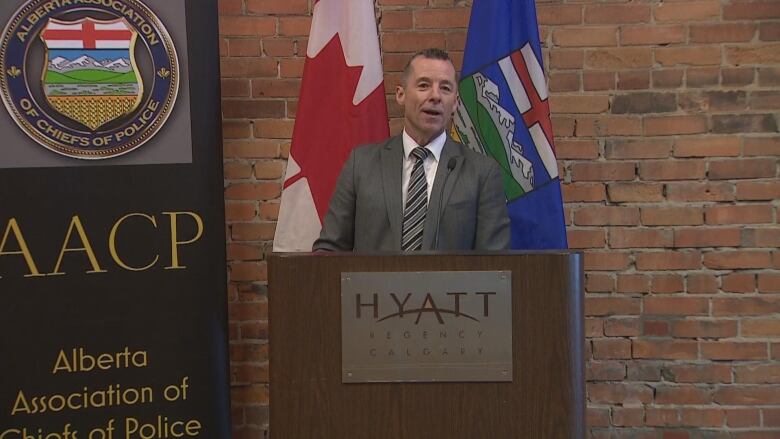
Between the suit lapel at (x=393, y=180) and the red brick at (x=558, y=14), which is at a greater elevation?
the red brick at (x=558, y=14)

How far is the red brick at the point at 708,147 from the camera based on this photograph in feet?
7.86

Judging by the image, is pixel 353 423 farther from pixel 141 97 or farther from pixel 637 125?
pixel 637 125

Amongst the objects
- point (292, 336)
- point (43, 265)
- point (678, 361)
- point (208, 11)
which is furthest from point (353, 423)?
point (678, 361)

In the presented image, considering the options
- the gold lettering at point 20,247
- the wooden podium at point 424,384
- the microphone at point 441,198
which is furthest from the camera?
the gold lettering at point 20,247

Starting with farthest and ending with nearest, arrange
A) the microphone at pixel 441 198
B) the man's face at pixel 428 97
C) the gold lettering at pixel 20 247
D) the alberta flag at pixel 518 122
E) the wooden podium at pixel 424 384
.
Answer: the alberta flag at pixel 518 122 < the gold lettering at pixel 20 247 < the man's face at pixel 428 97 < the microphone at pixel 441 198 < the wooden podium at pixel 424 384

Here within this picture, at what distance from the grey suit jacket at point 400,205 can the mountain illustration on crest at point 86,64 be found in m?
0.74

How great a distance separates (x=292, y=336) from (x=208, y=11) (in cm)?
129

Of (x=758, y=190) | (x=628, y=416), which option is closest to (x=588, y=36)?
(x=758, y=190)

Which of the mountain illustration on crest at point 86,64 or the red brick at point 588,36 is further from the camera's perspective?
the red brick at point 588,36

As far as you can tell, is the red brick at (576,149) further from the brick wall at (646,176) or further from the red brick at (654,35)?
the red brick at (654,35)

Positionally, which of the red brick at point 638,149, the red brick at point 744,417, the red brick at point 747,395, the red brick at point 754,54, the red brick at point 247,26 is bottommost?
the red brick at point 744,417

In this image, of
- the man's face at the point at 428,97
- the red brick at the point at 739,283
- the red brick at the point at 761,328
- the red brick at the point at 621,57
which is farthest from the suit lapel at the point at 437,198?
the red brick at the point at 761,328

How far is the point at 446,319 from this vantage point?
1.16m

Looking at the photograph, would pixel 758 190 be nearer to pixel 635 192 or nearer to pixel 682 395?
pixel 635 192
